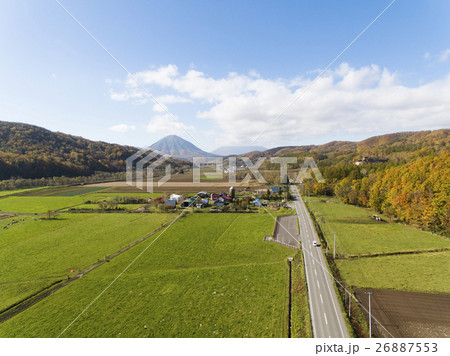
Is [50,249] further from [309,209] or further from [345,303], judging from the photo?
[309,209]

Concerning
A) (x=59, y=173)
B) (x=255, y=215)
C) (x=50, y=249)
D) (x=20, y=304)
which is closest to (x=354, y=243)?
(x=255, y=215)

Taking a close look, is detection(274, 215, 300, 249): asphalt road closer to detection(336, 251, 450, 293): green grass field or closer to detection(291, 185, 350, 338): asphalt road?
detection(291, 185, 350, 338): asphalt road

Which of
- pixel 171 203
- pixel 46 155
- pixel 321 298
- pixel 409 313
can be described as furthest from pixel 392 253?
pixel 46 155

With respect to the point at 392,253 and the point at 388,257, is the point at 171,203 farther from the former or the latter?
the point at 392,253

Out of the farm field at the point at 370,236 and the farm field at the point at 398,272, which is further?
the farm field at the point at 370,236

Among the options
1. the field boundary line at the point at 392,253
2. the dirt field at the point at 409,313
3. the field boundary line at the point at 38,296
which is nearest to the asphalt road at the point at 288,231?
the field boundary line at the point at 392,253

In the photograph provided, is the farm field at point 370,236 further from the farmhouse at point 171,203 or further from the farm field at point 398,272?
the farmhouse at point 171,203
